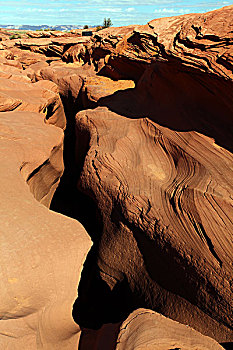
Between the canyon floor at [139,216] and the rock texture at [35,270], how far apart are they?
0.01 m

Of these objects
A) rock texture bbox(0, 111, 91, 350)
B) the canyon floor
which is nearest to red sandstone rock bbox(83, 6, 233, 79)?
the canyon floor

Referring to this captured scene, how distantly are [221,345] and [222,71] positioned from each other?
3.25m

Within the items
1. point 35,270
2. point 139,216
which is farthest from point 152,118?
point 35,270

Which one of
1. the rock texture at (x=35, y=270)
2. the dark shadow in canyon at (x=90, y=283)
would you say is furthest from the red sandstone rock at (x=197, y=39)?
the rock texture at (x=35, y=270)

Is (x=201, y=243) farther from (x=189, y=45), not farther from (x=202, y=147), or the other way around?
(x=189, y=45)

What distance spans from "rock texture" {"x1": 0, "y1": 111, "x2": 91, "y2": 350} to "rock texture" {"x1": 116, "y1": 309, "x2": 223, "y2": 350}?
0.67 meters

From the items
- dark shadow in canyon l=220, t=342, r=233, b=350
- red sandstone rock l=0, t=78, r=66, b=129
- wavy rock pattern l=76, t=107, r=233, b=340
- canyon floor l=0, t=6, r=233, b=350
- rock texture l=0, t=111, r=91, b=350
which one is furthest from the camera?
red sandstone rock l=0, t=78, r=66, b=129

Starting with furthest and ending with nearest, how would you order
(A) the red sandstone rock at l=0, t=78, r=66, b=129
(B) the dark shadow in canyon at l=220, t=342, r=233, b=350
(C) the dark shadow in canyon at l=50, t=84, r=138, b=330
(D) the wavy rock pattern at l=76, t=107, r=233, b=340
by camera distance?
(A) the red sandstone rock at l=0, t=78, r=66, b=129, (C) the dark shadow in canyon at l=50, t=84, r=138, b=330, (D) the wavy rock pattern at l=76, t=107, r=233, b=340, (B) the dark shadow in canyon at l=220, t=342, r=233, b=350

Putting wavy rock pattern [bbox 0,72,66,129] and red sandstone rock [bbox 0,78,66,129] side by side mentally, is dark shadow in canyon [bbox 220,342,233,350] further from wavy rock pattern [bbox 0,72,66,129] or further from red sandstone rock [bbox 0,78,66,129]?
wavy rock pattern [bbox 0,72,66,129]

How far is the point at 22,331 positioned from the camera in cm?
225

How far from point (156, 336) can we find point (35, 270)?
1336 mm

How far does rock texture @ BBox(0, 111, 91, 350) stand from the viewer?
7.50 feet

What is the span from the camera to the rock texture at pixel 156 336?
2.34 m

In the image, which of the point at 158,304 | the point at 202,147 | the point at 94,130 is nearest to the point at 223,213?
the point at 202,147
